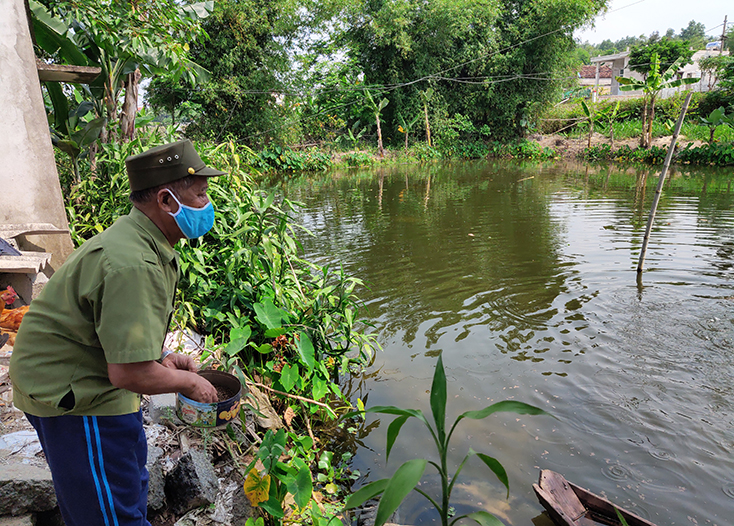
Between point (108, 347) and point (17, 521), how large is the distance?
1010 millimetres

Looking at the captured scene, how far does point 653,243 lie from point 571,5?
2093 cm

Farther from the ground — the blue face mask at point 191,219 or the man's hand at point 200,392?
the blue face mask at point 191,219

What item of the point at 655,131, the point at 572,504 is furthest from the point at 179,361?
the point at 655,131

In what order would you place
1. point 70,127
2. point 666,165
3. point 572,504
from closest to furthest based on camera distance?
point 572,504
point 70,127
point 666,165

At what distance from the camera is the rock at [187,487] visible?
86.7 inches

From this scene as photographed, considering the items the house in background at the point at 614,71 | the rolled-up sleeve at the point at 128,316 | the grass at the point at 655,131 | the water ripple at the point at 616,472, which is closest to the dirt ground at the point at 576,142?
the grass at the point at 655,131

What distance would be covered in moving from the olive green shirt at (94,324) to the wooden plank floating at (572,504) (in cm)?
221

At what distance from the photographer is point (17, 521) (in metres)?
1.82

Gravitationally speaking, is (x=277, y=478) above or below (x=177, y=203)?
below

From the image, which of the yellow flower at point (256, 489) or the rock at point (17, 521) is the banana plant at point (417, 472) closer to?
the yellow flower at point (256, 489)

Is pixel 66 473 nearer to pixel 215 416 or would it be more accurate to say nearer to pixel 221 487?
pixel 215 416

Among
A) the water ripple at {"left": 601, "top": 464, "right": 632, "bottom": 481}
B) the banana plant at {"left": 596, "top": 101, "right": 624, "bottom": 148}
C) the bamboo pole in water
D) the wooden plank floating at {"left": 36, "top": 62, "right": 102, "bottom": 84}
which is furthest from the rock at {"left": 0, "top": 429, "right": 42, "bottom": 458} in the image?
the banana plant at {"left": 596, "top": 101, "right": 624, "bottom": 148}

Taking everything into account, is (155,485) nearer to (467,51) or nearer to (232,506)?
(232,506)

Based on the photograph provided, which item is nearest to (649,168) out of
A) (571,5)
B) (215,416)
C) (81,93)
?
(571,5)
